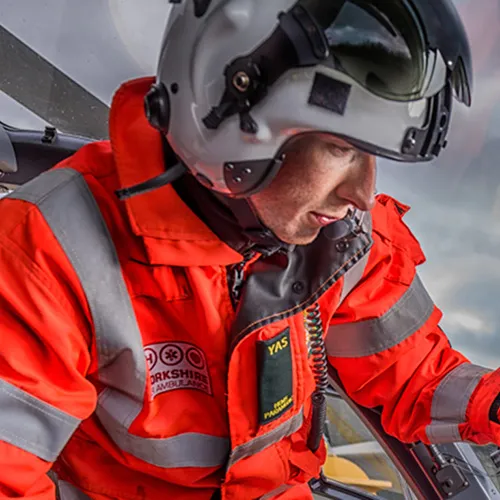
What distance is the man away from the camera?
0.90 m

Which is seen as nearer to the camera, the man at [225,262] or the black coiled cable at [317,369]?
the man at [225,262]

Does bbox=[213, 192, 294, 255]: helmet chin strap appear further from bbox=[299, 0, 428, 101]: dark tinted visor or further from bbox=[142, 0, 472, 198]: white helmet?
bbox=[299, 0, 428, 101]: dark tinted visor

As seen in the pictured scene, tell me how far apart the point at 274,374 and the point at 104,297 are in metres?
0.35

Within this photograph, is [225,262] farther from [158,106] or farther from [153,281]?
[158,106]

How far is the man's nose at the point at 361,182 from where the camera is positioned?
3.29 ft

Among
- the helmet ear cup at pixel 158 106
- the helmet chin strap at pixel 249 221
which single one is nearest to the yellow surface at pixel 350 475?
the helmet chin strap at pixel 249 221

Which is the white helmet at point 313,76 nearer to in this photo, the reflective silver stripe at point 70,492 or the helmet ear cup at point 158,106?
the helmet ear cup at point 158,106

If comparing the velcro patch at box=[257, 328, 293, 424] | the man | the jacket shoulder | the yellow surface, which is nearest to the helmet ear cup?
A: the man

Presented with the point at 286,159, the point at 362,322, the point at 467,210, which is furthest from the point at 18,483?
the point at 467,210

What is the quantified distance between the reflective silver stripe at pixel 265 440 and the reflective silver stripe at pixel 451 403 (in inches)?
11.7

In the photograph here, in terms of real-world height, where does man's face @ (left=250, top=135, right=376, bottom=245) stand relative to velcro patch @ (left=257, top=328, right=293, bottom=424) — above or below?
above

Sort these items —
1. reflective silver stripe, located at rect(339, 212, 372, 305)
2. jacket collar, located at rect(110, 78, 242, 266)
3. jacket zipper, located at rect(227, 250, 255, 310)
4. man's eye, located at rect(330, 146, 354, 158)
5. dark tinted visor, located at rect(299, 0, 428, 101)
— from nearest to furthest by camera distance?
dark tinted visor, located at rect(299, 0, 428, 101), man's eye, located at rect(330, 146, 354, 158), jacket collar, located at rect(110, 78, 242, 266), jacket zipper, located at rect(227, 250, 255, 310), reflective silver stripe, located at rect(339, 212, 372, 305)

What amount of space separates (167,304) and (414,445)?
71cm

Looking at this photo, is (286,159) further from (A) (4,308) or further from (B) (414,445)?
(B) (414,445)
